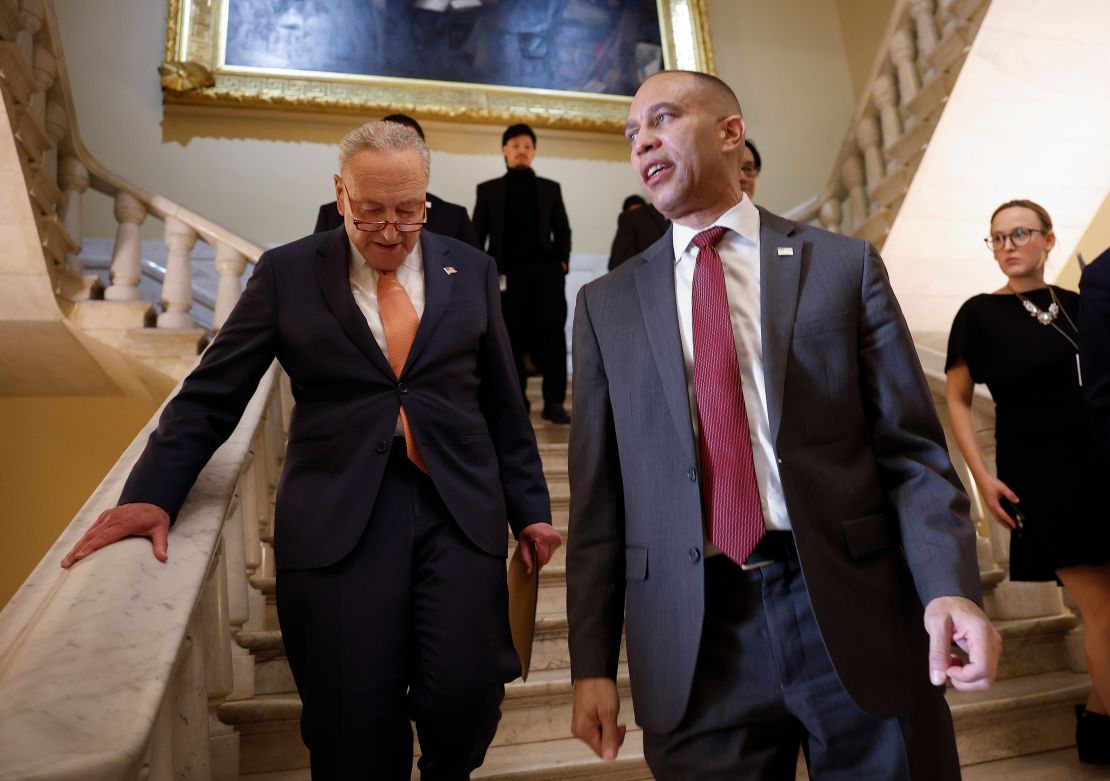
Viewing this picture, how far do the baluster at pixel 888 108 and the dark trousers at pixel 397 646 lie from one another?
A: 443cm

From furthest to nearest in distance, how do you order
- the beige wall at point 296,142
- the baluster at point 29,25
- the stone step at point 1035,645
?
the beige wall at point 296,142 < the baluster at point 29,25 < the stone step at point 1035,645

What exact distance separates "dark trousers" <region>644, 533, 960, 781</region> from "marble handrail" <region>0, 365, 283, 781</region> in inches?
28.4

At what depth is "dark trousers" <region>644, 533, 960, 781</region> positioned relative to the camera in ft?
4.17

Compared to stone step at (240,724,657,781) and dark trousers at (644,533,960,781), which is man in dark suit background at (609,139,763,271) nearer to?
stone step at (240,724,657,781)

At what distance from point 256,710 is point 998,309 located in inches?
97.2

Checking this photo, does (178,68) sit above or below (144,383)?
above

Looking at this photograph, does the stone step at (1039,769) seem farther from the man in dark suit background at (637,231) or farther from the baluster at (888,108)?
the baluster at (888,108)

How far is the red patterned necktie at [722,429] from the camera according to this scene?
53.3 inches

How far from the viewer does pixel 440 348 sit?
5.97 feet

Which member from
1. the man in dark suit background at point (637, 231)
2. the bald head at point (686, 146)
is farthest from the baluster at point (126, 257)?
the bald head at point (686, 146)

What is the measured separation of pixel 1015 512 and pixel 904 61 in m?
3.44

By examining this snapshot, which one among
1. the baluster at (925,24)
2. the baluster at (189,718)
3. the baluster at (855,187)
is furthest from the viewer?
the baluster at (855,187)

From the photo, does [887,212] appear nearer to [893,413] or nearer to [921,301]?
[921,301]

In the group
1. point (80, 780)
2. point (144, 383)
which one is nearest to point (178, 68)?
point (144, 383)
